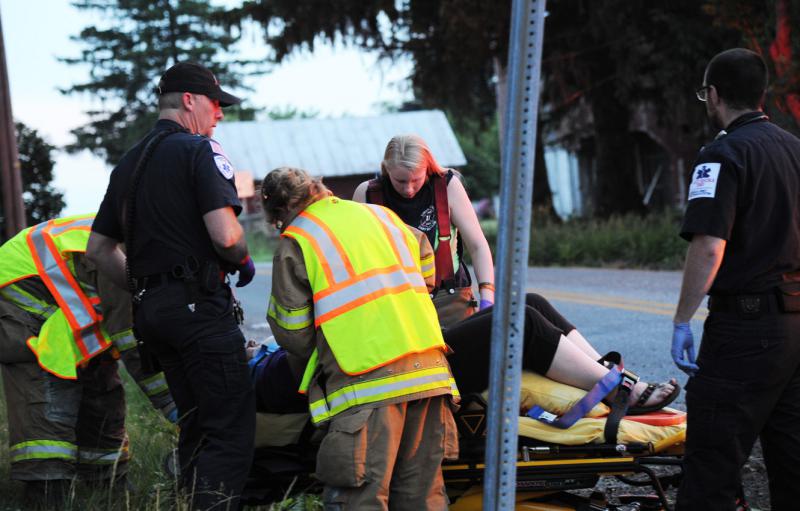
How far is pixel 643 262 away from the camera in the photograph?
17.4 m

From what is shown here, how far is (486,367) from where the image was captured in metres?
4.08

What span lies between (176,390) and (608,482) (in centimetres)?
226

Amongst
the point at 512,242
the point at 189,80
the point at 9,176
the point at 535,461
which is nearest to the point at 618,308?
the point at 9,176

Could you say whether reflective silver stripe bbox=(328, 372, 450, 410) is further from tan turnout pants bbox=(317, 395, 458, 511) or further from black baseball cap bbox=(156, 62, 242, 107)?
black baseball cap bbox=(156, 62, 242, 107)

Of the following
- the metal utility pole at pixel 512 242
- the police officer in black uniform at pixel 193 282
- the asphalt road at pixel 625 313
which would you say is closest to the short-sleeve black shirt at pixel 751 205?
the metal utility pole at pixel 512 242

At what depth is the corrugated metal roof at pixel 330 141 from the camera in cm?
3550

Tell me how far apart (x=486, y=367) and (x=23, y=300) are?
7.43ft

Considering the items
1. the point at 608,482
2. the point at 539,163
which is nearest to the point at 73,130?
the point at 539,163

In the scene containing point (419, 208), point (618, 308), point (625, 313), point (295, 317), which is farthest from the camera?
point (618, 308)

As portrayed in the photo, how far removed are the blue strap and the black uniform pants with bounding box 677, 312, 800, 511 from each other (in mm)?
506

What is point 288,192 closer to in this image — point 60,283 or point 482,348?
point 482,348

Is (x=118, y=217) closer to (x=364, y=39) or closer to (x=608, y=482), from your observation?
(x=608, y=482)

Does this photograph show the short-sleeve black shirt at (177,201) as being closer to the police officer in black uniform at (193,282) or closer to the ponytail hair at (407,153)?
the police officer in black uniform at (193,282)

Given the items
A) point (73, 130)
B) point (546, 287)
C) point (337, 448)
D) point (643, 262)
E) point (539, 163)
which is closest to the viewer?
point (337, 448)
